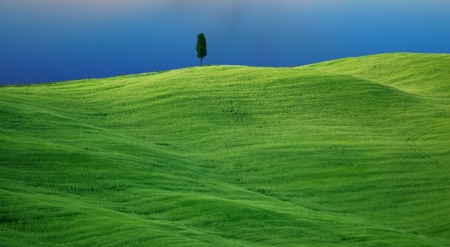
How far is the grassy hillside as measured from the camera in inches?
783

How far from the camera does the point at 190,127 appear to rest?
32.8 meters

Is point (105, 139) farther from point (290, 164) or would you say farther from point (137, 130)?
point (290, 164)

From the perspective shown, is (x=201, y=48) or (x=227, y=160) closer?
(x=227, y=160)

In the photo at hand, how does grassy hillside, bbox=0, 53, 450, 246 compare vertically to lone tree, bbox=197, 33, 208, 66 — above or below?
below

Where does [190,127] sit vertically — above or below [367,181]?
above

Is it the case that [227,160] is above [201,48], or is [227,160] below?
below

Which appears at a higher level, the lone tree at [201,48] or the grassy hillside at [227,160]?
the lone tree at [201,48]

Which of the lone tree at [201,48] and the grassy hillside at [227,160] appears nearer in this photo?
the grassy hillside at [227,160]

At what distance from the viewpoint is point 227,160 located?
28531 millimetres

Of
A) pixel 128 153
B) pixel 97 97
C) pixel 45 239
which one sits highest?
pixel 97 97

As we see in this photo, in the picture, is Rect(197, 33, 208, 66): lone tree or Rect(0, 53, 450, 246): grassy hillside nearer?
Rect(0, 53, 450, 246): grassy hillside

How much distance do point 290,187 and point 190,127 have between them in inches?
311

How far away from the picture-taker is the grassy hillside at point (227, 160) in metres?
19.9

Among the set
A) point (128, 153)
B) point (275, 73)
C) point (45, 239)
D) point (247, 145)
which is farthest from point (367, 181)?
point (275, 73)
